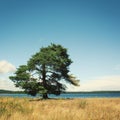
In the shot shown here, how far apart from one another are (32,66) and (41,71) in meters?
1.70

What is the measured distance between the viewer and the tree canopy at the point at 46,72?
125 ft

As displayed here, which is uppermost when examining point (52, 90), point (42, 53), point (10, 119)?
point (42, 53)

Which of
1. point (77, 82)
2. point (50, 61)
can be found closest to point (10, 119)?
point (50, 61)

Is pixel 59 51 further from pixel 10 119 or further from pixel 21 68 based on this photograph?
pixel 10 119

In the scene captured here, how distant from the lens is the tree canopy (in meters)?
38.2

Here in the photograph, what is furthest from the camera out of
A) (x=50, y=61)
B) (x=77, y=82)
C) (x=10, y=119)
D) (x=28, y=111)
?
(x=77, y=82)

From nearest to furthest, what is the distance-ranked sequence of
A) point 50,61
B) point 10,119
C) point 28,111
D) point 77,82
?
point 10,119 → point 28,111 → point 50,61 → point 77,82

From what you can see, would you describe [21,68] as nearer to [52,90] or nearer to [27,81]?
[27,81]

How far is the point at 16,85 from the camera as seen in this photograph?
3888 cm

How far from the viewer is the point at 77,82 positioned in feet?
136

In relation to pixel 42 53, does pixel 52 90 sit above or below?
below

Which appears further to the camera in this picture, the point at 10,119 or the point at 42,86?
the point at 42,86

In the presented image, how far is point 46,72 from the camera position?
40.1 m

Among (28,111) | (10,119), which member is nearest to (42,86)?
(28,111)
